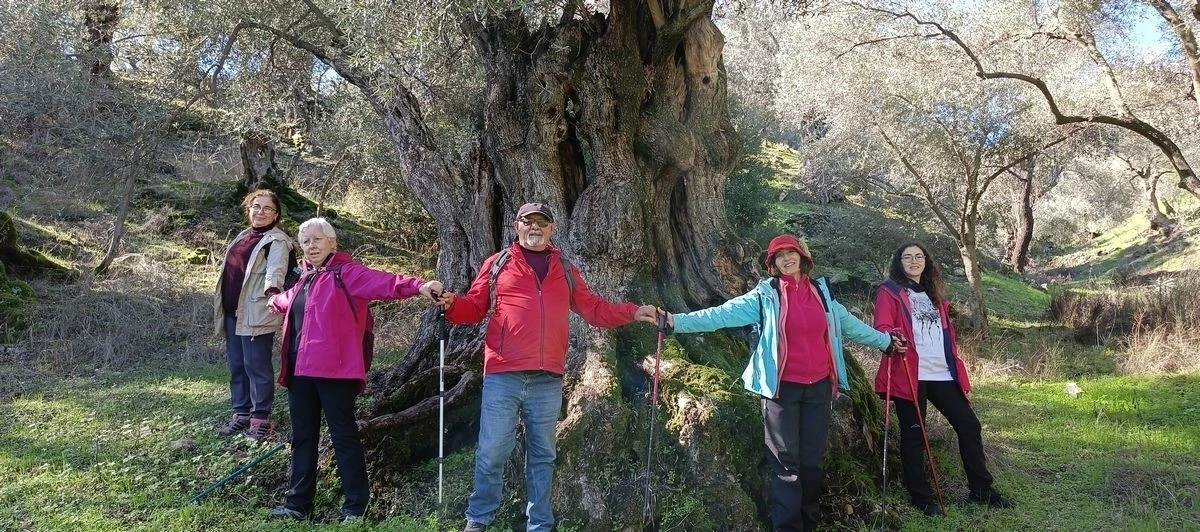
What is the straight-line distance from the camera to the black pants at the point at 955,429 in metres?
5.38

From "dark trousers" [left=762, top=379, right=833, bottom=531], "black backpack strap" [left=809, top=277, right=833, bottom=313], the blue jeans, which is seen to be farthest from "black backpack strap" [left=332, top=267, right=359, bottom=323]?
"black backpack strap" [left=809, top=277, right=833, bottom=313]

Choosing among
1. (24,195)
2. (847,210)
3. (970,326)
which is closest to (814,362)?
(970,326)

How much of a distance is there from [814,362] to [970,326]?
12.8 m

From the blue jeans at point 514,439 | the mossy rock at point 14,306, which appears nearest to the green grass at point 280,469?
the blue jeans at point 514,439

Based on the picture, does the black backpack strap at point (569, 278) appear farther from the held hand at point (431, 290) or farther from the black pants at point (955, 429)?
the black pants at point (955, 429)

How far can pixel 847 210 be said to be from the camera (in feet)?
72.1

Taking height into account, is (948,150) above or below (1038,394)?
above

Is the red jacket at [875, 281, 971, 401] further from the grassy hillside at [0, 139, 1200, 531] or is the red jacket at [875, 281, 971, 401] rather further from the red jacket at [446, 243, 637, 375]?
the red jacket at [446, 243, 637, 375]

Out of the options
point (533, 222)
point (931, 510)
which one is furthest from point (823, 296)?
point (533, 222)

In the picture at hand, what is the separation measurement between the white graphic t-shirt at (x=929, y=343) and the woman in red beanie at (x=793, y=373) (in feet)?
2.78

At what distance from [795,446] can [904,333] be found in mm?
1328

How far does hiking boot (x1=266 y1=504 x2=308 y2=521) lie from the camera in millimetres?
4801

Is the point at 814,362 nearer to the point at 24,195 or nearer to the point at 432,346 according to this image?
the point at 432,346

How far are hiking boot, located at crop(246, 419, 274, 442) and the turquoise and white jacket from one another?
11.4 ft
